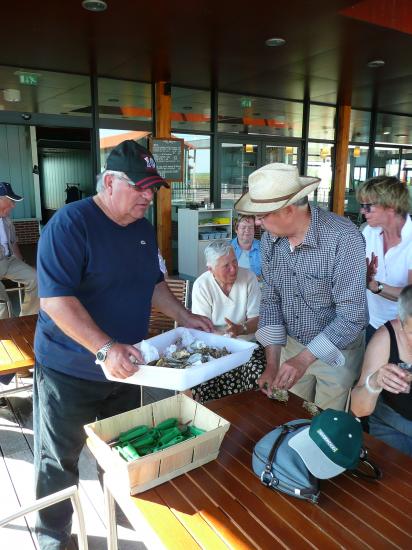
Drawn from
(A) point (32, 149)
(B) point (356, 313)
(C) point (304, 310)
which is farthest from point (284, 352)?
(A) point (32, 149)

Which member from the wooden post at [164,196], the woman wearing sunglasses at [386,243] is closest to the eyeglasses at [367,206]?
the woman wearing sunglasses at [386,243]

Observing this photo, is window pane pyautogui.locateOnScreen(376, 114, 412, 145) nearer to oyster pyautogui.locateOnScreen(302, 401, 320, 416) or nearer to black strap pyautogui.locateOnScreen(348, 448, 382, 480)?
oyster pyautogui.locateOnScreen(302, 401, 320, 416)

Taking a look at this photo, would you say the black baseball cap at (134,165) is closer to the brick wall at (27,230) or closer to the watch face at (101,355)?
the watch face at (101,355)

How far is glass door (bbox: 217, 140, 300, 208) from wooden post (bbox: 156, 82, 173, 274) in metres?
1.12

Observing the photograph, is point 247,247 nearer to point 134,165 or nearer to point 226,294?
point 226,294

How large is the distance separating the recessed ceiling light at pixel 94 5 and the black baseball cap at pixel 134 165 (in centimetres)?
262

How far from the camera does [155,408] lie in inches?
57.9

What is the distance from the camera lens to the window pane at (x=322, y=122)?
799 cm

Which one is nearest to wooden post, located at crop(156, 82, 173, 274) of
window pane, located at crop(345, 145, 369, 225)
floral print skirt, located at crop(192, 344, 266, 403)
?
window pane, located at crop(345, 145, 369, 225)

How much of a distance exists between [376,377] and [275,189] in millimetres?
774

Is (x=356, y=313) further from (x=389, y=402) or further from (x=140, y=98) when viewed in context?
(x=140, y=98)

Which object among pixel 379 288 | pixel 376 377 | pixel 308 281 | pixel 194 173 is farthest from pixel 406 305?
pixel 194 173

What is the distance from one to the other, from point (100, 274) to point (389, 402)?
1230 mm

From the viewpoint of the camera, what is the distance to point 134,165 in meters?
1.55
